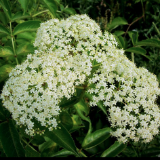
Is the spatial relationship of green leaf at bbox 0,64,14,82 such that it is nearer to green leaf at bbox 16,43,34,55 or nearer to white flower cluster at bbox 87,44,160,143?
green leaf at bbox 16,43,34,55

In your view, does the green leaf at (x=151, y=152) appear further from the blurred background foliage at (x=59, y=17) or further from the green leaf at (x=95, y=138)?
the green leaf at (x=95, y=138)

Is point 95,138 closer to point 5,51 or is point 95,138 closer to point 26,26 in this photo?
point 5,51

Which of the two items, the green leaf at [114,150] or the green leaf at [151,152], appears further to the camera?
the green leaf at [151,152]

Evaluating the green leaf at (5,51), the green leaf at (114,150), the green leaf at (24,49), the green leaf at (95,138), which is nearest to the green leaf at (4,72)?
the green leaf at (5,51)

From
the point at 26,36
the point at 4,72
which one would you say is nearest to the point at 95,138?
the point at 4,72

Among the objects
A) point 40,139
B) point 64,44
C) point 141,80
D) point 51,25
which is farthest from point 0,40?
point 141,80

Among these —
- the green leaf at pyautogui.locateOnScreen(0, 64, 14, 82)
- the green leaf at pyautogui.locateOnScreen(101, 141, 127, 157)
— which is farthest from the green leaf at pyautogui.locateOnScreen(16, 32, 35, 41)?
the green leaf at pyautogui.locateOnScreen(101, 141, 127, 157)
